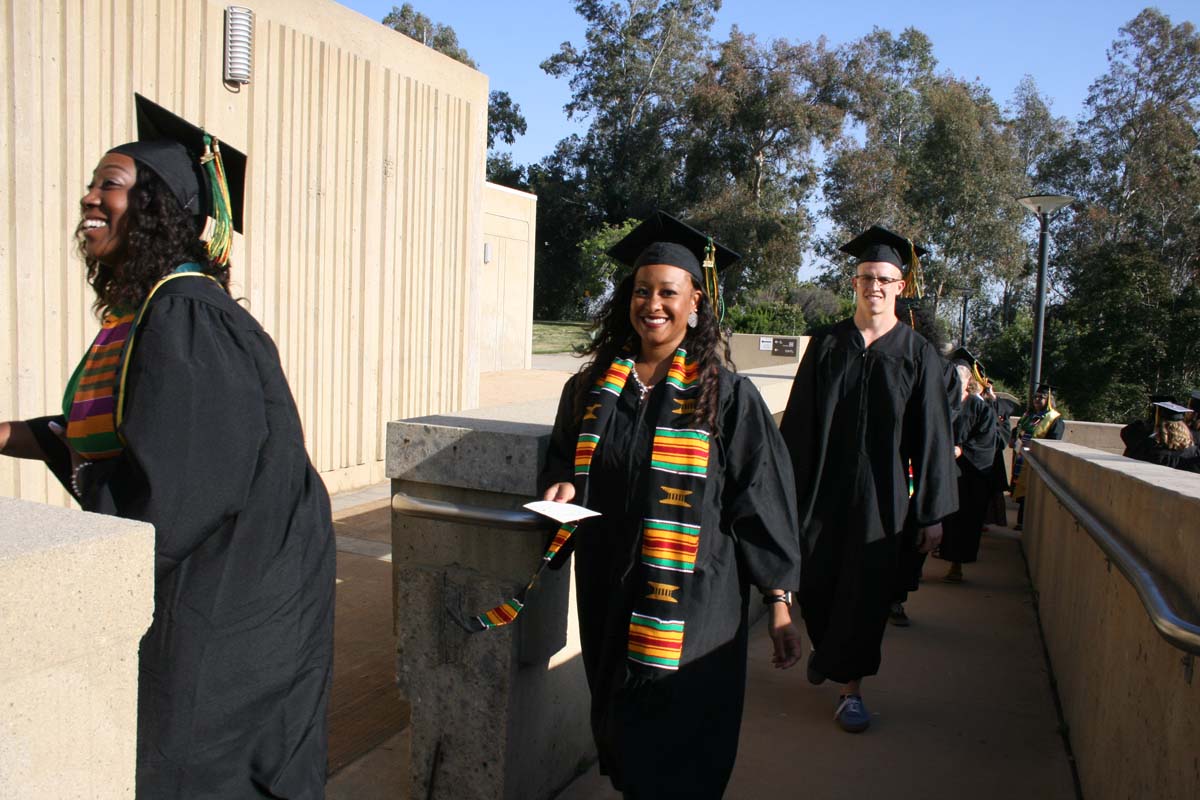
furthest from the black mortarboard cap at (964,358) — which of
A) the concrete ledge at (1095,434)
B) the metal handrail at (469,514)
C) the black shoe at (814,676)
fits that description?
the concrete ledge at (1095,434)

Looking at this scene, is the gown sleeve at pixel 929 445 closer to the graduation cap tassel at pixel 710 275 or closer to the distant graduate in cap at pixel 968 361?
the graduation cap tassel at pixel 710 275

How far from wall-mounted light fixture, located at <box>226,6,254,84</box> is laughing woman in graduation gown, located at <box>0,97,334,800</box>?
5.29 metres

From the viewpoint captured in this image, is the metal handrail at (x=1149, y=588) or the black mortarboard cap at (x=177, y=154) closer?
the metal handrail at (x=1149, y=588)

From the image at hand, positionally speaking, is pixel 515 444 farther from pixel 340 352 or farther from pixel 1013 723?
pixel 340 352

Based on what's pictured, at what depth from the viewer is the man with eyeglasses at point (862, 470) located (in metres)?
4.13

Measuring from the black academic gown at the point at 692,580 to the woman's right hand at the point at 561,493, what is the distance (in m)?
0.05

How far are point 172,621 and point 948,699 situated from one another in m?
3.64

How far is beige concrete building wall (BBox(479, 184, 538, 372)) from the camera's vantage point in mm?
18141

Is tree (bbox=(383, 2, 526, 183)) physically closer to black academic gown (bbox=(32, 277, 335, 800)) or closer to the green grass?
the green grass

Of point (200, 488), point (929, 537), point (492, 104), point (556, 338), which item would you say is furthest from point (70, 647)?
point (492, 104)

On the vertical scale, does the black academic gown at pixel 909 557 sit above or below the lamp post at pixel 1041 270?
below

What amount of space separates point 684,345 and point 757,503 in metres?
0.50

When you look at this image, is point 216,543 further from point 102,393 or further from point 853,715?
point 853,715

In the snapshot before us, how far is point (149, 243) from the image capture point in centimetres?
214
